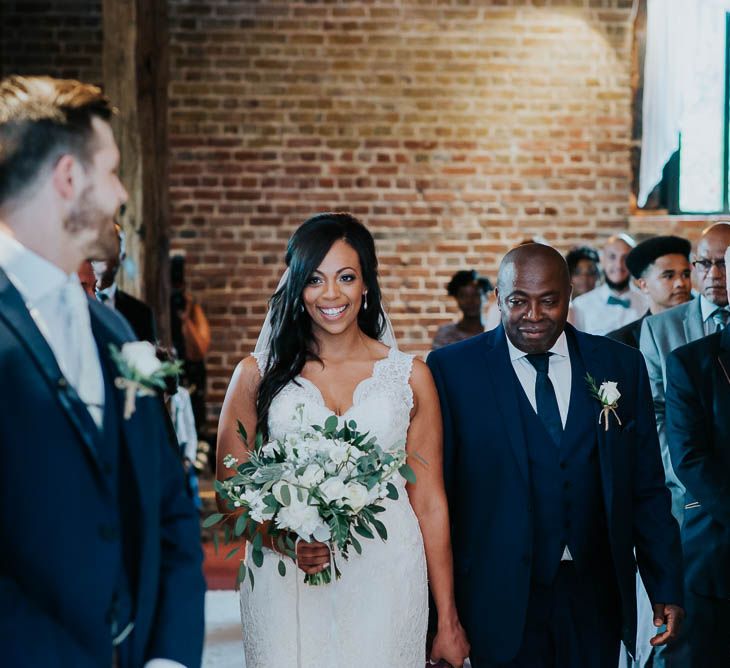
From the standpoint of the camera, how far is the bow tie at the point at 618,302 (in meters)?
7.91

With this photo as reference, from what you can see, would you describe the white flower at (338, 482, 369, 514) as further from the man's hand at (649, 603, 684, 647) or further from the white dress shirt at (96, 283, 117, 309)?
the white dress shirt at (96, 283, 117, 309)

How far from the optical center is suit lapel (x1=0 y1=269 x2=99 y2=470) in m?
1.94

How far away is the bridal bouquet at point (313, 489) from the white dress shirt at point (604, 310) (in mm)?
4641

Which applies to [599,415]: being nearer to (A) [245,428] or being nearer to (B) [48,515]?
(A) [245,428]

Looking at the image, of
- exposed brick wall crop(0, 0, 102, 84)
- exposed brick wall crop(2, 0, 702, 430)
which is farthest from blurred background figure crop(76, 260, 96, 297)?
exposed brick wall crop(0, 0, 102, 84)

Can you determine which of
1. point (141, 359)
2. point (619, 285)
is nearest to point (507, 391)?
point (141, 359)

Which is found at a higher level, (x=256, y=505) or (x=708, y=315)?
(x=708, y=315)

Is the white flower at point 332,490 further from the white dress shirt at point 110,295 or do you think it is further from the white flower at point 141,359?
the white dress shirt at point 110,295

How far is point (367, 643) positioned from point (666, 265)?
3052 mm

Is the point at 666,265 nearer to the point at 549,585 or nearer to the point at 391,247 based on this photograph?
the point at 549,585

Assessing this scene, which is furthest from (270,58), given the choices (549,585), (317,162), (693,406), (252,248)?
(549,585)

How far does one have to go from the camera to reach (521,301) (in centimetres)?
357

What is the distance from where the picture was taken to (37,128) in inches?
79.3

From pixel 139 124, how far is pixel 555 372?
403 centimetres
